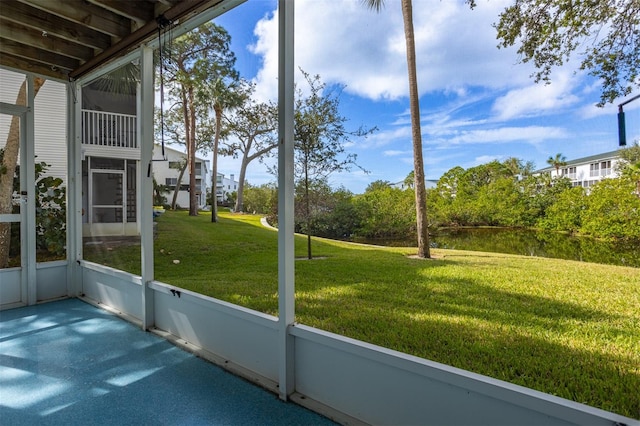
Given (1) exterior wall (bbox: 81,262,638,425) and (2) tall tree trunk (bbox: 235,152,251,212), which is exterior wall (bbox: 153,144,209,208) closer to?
(2) tall tree trunk (bbox: 235,152,251,212)

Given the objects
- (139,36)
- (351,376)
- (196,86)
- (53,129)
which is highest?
(196,86)

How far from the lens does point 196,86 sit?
4.43 meters

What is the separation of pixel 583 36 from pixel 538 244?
4.50 feet

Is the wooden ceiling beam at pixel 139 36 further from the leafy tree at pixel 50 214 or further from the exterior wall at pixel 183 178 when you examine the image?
the exterior wall at pixel 183 178

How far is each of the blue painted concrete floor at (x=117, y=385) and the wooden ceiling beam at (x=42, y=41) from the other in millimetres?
2219

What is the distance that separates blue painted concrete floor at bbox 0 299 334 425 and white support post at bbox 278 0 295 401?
20 centimetres

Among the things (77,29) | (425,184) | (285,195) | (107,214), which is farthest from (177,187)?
(285,195)

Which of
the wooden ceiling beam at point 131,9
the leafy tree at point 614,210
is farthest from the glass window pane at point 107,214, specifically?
the leafy tree at point 614,210

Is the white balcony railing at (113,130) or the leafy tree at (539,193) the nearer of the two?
the leafy tree at (539,193)

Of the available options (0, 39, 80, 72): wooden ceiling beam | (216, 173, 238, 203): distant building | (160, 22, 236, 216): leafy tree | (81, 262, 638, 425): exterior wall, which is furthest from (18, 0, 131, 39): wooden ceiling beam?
(81, 262, 638, 425): exterior wall

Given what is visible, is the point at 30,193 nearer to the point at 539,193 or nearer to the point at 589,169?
the point at 539,193

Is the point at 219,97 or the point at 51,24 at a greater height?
the point at 219,97

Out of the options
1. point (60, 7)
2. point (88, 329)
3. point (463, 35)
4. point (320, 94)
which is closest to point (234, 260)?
point (88, 329)

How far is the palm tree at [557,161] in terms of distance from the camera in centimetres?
171
